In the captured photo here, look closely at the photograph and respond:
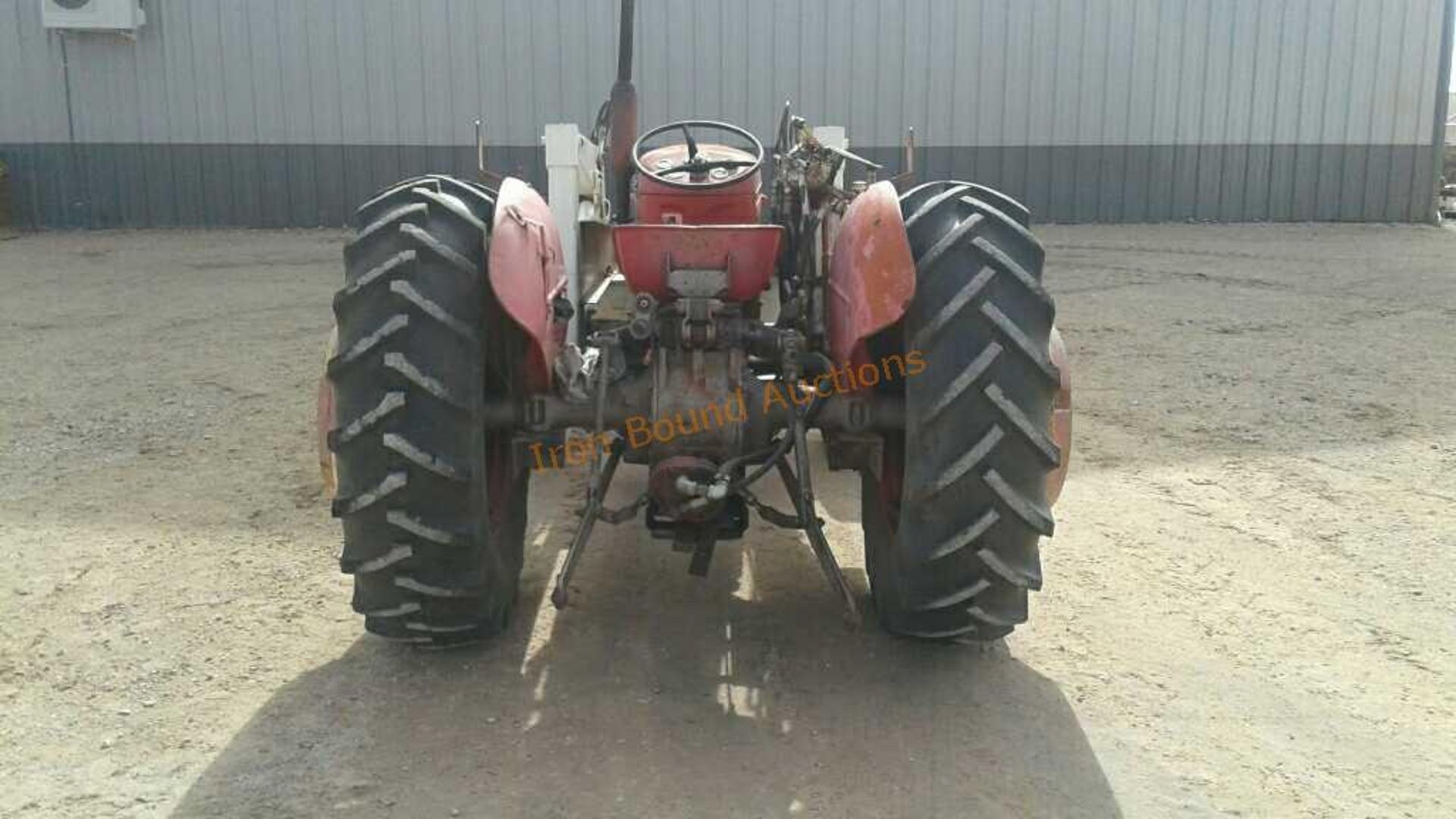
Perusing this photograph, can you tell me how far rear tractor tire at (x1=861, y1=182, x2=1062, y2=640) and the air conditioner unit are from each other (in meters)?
14.5

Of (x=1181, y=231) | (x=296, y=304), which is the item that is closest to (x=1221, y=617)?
(x=296, y=304)

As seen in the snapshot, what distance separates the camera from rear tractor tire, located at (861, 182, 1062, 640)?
3002 millimetres

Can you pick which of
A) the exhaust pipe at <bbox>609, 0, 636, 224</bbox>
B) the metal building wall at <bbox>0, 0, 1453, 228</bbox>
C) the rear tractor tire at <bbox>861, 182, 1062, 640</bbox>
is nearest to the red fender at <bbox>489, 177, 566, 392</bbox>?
the rear tractor tire at <bbox>861, 182, 1062, 640</bbox>

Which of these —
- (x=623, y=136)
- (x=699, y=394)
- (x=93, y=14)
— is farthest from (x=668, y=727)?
(x=93, y=14)

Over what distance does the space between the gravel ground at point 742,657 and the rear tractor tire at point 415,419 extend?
346 mm

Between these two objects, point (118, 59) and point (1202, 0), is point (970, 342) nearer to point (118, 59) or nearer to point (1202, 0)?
point (1202, 0)

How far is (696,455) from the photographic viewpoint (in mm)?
3432

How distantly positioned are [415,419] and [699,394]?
836 millimetres

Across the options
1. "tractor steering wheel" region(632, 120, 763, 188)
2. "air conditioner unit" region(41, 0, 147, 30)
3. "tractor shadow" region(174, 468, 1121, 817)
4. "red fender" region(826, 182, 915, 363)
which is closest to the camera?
"tractor shadow" region(174, 468, 1121, 817)

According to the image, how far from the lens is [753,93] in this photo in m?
15.0

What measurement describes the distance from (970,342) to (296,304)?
28.1 feet

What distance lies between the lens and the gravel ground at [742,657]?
9.36 ft

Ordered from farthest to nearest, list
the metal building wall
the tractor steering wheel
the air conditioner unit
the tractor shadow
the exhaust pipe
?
the metal building wall < the air conditioner unit < the exhaust pipe < the tractor steering wheel < the tractor shadow

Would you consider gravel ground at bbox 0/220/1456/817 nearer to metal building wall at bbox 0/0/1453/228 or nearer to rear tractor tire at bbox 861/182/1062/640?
rear tractor tire at bbox 861/182/1062/640
